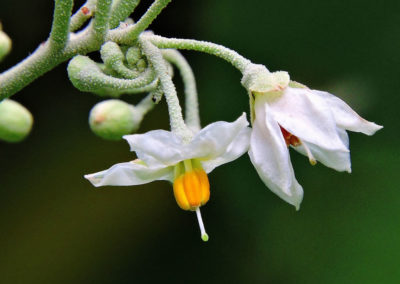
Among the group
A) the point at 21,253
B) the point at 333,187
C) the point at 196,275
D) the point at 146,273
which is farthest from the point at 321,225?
the point at 21,253

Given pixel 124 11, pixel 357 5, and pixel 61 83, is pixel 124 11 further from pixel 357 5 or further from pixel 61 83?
pixel 357 5

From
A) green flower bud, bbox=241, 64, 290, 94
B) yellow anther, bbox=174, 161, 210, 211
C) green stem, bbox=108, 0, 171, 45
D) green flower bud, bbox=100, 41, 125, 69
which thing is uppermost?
green stem, bbox=108, 0, 171, 45

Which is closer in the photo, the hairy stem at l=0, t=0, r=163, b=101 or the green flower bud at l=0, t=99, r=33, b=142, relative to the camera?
the hairy stem at l=0, t=0, r=163, b=101

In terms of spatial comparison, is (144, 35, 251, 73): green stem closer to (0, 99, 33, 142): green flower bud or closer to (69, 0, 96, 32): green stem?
(69, 0, 96, 32): green stem

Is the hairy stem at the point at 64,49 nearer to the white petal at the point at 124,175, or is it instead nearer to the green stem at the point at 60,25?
the green stem at the point at 60,25

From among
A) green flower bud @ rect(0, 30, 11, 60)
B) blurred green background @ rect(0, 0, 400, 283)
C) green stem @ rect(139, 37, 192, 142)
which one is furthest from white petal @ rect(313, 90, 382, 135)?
blurred green background @ rect(0, 0, 400, 283)

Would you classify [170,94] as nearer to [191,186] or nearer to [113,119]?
[191,186]

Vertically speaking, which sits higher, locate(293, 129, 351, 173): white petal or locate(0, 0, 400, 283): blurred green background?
locate(293, 129, 351, 173): white petal

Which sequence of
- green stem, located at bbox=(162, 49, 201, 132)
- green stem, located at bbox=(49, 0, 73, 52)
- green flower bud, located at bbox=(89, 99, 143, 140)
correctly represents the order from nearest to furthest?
green stem, located at bbox=(49, 0, 73, 52) < green stem, located at bbox=(162, 49, 201, 132) < green flower bud, located at bbox=(89, 99, 143, 140)
